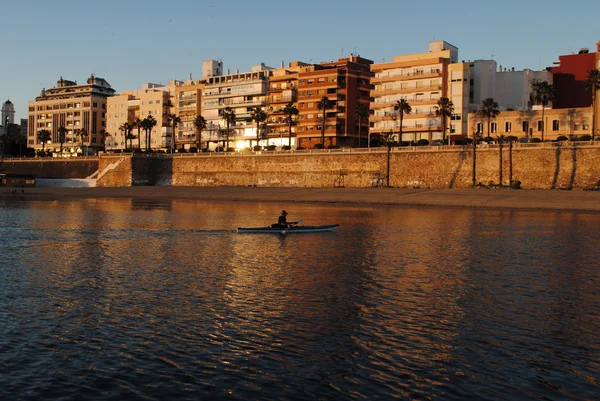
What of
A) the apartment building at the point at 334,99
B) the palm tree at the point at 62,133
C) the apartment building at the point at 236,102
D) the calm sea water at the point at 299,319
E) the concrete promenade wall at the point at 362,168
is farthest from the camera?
the palm tree at the point at 62,133

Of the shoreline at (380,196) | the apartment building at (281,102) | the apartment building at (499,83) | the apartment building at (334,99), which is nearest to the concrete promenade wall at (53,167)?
the shoreline at (380,196)

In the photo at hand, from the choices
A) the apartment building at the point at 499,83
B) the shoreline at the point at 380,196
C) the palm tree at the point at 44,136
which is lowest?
the shoreline at the point at 380,196

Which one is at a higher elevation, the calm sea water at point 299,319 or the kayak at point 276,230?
the kayak at point 276,230

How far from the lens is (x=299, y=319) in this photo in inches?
691

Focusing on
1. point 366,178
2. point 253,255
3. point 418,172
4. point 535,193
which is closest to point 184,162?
point 366,178

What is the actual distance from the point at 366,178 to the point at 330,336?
73.0 m

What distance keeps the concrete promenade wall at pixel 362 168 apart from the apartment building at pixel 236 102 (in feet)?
80.9

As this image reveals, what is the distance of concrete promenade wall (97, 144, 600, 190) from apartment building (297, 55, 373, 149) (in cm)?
2094

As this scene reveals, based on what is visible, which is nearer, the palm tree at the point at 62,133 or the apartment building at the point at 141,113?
the palm tree at the point at 62,133

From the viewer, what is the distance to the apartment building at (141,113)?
497ft

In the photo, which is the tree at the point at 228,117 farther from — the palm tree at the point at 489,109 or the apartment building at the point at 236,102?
the palm tree at the point at 489,109

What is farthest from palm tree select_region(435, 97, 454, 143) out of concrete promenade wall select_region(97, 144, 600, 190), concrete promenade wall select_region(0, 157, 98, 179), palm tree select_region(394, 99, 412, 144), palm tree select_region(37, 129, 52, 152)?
palm tree select_region(37, 129, 52, 152)

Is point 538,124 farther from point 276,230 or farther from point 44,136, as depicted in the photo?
point 44,136

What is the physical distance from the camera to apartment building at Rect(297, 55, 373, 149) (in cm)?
11675
